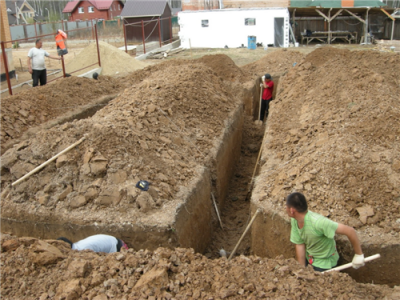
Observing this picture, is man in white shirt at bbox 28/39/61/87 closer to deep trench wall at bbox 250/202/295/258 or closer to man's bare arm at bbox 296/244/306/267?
deep trench wall at bbox 250/202/295/258

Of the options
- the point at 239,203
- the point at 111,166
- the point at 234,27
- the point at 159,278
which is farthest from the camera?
the point at 234,27

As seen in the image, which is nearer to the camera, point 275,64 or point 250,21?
point 275,64

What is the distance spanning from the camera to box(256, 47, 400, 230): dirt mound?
456 centimetres

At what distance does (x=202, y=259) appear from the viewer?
3.69m

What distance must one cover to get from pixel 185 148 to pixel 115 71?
10.1 meters

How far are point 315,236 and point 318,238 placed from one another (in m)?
0.05

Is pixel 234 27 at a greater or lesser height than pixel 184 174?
greater

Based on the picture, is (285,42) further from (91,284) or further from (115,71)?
(91,284)

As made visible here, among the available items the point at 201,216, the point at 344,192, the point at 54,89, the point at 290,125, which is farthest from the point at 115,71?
the point at 344,192

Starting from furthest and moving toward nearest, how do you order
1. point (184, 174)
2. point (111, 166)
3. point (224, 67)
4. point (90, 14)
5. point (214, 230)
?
point (90, 14), point (224, 67), point (214, 230), point (184, 174), point (111, 166)

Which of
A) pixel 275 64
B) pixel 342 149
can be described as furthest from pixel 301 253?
pixel 275 64

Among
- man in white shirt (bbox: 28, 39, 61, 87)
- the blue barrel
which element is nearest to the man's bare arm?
man in white shirt (bbox: 28, 39, 61, 87)

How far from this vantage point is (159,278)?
10.5 feet

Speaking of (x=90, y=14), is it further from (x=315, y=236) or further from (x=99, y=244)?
A: (x=315, y=236)
